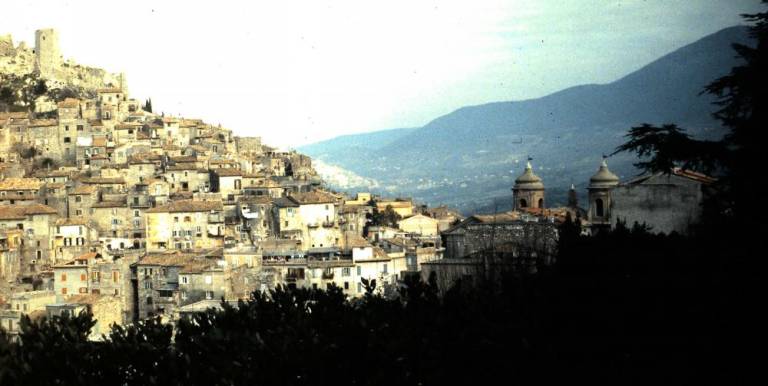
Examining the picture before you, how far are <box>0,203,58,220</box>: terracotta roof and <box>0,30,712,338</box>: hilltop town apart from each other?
0.12 meters

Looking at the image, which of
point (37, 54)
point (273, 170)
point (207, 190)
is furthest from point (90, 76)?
point (207, 190)

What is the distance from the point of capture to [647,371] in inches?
593

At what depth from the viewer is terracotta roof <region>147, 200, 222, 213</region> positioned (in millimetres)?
64312

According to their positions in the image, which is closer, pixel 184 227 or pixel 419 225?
pixel 184 227

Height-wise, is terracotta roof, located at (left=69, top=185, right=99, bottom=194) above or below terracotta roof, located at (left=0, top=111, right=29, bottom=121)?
below

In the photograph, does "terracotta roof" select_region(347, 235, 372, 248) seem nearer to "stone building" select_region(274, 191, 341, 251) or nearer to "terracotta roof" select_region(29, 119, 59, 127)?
"stone building" select_region(274, 191, 341, 251)

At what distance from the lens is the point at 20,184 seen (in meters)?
70.8

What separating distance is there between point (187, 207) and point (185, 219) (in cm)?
73

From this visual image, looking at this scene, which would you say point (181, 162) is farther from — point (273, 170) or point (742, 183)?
point (742, 183)

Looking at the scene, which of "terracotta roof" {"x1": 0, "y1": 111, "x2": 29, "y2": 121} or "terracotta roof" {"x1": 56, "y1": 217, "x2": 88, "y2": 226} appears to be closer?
"terracotta roof" {"x1": 56, "y1": 217, "x2": 88, "y2": 226}

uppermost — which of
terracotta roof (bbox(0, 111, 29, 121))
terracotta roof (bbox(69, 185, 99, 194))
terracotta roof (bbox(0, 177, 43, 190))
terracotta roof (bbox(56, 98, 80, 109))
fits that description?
terracotta roof (bbox(56, 98, 80, 109))

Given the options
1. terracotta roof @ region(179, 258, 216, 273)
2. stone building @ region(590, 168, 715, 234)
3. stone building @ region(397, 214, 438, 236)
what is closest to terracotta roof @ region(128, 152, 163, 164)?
stone building @ region(397, 214, 438, 236)

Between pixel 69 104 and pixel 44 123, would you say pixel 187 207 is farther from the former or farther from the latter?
pixel 69 104

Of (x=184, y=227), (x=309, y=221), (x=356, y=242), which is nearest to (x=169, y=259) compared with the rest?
(x=184, y=227)
